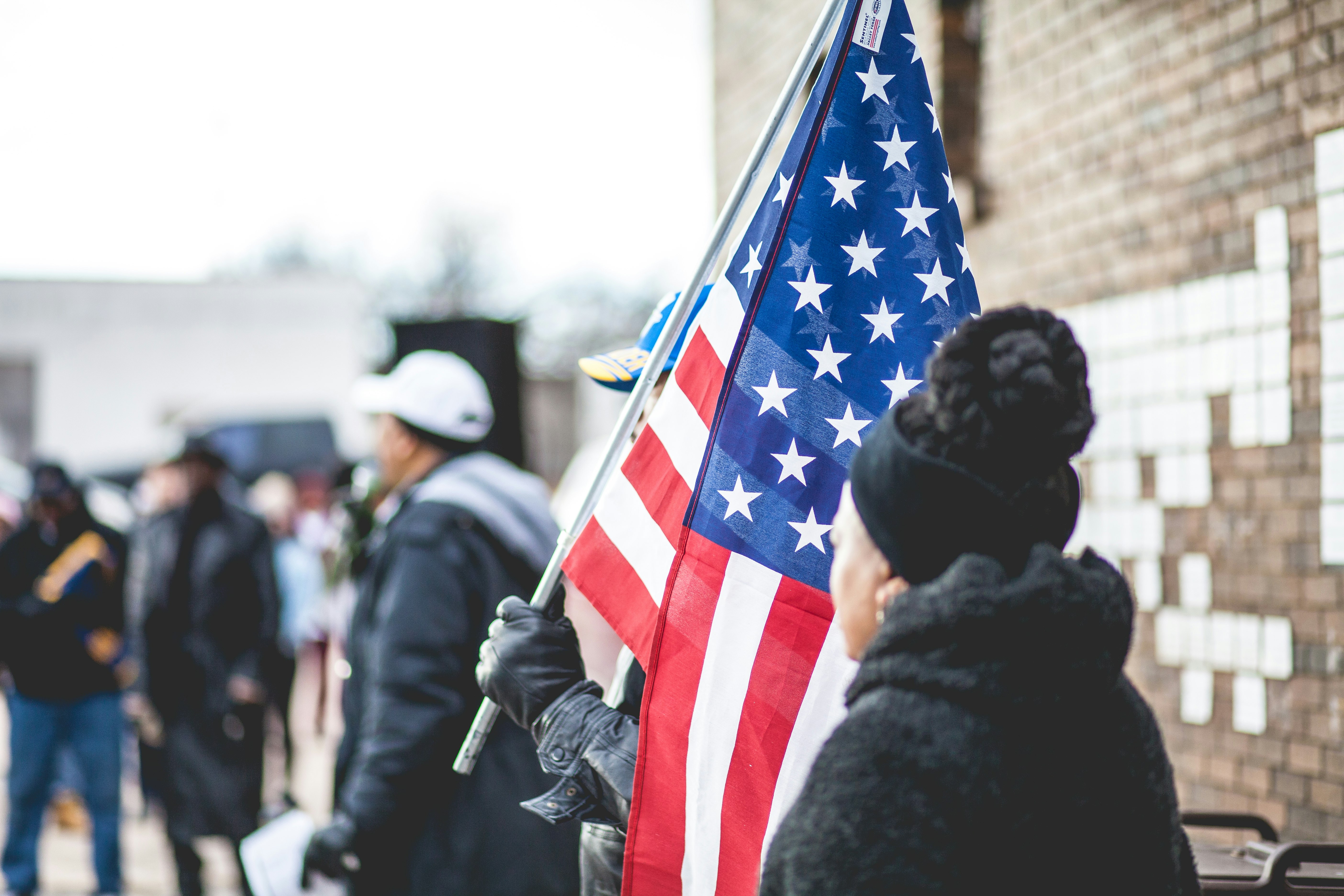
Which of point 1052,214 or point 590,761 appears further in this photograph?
point 1052,214

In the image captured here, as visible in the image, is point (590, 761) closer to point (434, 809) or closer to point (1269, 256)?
point (434, 809)

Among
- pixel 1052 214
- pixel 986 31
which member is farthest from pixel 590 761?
pixel 986 31

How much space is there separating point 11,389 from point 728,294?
2988cm

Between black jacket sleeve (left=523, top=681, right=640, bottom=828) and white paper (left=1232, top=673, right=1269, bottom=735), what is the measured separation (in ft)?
7.95

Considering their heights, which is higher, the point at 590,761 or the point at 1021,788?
the point at 1021,788

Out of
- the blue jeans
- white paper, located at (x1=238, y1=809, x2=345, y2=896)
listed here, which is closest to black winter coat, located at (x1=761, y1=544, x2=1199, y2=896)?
white paper, located at (x1=238, y1=809, x2=345, y2=896)

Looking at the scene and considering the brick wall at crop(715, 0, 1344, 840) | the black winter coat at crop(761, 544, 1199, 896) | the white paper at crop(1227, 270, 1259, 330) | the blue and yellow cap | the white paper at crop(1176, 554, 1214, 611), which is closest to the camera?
the black winter coat at crop(761, 544, 1199, 896)

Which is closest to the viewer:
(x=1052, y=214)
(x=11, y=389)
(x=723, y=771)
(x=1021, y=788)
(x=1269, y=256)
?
(x=1021, y=788)

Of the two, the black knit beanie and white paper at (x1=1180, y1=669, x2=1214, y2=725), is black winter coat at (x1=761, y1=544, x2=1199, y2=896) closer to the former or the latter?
the black knit beanie

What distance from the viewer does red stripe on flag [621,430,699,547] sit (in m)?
2.08


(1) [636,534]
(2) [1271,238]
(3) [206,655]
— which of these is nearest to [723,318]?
(1) [636,534]

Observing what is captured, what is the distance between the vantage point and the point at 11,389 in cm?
2723

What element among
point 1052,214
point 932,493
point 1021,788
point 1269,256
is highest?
point 1052,214

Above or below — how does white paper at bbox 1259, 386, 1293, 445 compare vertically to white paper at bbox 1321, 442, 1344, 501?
above
